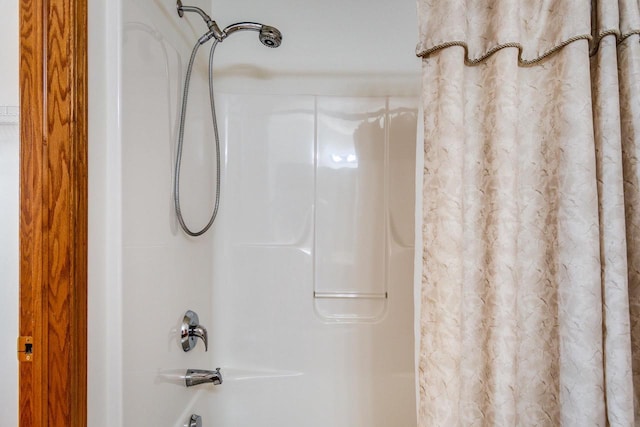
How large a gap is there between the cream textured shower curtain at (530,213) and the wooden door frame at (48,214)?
0.76m

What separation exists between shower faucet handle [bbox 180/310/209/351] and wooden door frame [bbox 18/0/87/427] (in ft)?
1.97

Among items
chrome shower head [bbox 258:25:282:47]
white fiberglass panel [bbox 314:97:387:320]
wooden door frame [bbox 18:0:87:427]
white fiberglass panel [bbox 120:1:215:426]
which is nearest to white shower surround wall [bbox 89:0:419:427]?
white fiberglass panel [bbox 314:97:387:320]

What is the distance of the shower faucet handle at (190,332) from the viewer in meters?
1.26

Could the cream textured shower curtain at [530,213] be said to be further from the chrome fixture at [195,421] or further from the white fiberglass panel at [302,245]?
the chrome fixture at [195,421]

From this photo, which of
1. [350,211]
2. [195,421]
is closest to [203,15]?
[350,211]

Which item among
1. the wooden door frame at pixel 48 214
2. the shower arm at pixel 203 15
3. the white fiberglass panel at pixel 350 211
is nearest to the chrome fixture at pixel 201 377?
the white fiberglass panel at pixel 350 211

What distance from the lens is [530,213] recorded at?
2.86 feet

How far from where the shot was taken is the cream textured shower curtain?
80cm

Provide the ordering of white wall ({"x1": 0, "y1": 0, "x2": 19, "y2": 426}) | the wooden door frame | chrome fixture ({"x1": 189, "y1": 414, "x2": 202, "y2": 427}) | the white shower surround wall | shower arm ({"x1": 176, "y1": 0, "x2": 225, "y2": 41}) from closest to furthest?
the wooden door frame → white wall ({"x1": 0, "y1": 0, "x2": 19, "y2": 426}) → shower arm ({"x1": 176, "y1": 0, "x2": 225, "y2": 41}) → chrome fixture ({"x1": 189, "y1": 414, "x2": 202, "y2": 427}) → the white shower surround wall

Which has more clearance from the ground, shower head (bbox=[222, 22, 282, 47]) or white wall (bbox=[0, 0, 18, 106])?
shower head (bbox=[222, 22, 282, 47])

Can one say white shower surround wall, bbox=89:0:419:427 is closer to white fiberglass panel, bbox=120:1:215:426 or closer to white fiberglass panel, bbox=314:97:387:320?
white fiberglass panel, bbox=314:97:387:320

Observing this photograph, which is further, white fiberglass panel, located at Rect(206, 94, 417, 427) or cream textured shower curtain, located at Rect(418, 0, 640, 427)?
white fiberglass panel, located at Rect(206, 94, 417, 427)

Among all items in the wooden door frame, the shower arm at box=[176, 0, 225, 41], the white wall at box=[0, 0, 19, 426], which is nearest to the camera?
the wooden door frame

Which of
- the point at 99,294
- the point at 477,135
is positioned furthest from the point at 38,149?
the point at 477,135
